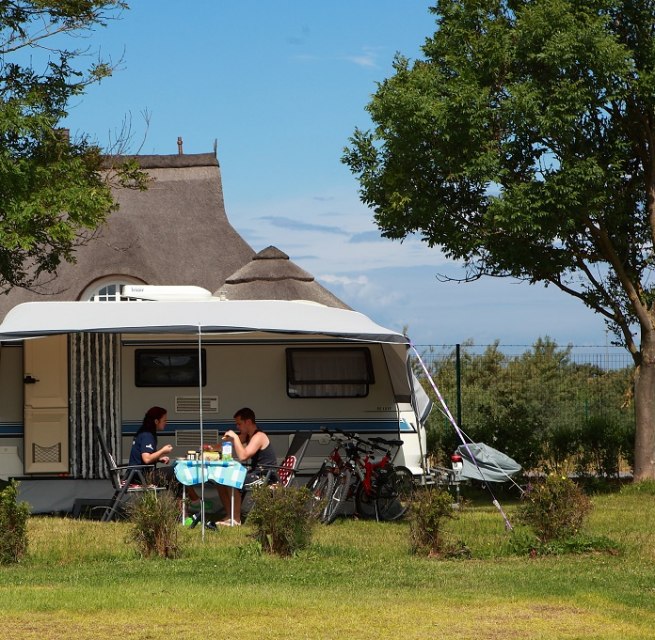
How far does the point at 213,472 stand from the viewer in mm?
12219

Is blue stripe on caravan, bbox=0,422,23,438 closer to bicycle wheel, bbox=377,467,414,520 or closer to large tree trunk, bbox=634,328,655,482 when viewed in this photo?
bicycle wheel, bbox=377,467,414,520

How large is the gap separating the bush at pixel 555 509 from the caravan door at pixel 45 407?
6.04m

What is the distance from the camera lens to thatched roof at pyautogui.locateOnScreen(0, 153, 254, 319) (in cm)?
2561

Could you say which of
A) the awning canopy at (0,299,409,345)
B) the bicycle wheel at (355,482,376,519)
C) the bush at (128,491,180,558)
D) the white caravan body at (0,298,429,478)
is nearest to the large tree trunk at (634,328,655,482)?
the white caravan body at (0,298,429,478)

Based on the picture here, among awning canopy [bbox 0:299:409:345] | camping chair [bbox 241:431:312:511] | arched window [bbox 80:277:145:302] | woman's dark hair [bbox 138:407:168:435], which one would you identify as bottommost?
camping chair [bbox 241:431:312:511]

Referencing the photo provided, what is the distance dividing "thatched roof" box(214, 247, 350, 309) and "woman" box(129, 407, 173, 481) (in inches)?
193

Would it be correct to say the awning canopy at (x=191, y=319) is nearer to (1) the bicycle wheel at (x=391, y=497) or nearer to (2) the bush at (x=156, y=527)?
(1) the bicycle wheel at (x=391, y=497)

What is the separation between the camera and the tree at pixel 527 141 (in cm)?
1434

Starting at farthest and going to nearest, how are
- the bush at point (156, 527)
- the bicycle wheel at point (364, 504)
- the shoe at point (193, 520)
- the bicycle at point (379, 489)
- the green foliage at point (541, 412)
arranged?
the green foliage at point (541, 412) < the bicycle wheel at point (364, 504) < the bicycle at point (379, 489) < the shoe at point (193, 520) < the bush at point (156, 527)

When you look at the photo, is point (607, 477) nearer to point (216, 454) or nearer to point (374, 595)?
point (216, 454)

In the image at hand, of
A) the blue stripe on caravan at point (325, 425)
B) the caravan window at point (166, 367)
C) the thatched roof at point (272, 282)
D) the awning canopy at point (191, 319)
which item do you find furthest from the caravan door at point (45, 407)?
the thatched roof at point (272, 282)

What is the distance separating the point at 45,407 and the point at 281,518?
16.8 ft

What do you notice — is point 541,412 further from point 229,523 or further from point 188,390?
point 229,523

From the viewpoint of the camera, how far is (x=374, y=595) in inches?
326
